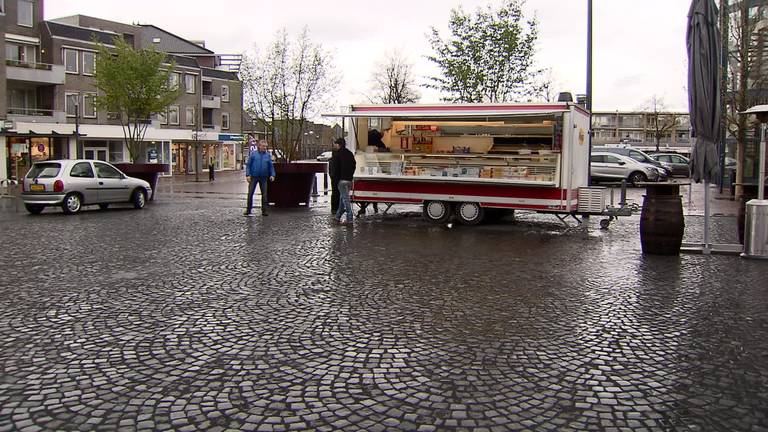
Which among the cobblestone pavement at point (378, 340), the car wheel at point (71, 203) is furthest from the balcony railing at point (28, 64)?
the cobblestone pavement at point (378, 340)

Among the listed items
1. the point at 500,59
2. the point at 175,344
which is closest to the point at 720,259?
the point at 175,344

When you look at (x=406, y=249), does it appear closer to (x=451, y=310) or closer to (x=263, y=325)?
(x=451, y=310)

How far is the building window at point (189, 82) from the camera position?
58.1m

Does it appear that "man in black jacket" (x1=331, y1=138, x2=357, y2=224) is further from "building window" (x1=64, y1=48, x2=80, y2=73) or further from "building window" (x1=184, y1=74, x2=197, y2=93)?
"building window" (x1=184, y1=74, x2=197, y2=93)

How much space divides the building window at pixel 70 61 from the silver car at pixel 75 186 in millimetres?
30210

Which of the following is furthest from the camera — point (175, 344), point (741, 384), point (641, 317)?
point (641, 317)

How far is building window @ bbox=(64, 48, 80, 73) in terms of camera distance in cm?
4458

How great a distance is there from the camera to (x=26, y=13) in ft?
138

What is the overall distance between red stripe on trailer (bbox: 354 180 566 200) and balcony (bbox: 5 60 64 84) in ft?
113

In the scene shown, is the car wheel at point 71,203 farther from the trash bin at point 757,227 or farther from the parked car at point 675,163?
the parked car at point 675,163

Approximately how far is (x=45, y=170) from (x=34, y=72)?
94.1 feet

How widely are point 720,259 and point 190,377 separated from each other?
8124mm

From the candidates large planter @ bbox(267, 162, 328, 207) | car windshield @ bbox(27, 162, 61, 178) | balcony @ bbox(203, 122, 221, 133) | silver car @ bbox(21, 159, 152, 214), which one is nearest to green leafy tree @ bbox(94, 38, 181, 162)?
silver car @ bbox(21, 159, 152, 214)

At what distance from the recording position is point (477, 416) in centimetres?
373
